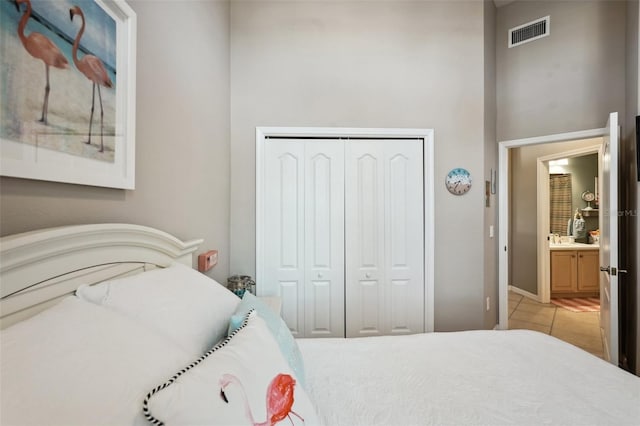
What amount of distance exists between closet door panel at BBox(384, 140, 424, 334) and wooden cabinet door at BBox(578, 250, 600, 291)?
375cm

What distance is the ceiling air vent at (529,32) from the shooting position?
253 centimetres

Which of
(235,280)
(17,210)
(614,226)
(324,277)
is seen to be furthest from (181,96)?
(614,226)

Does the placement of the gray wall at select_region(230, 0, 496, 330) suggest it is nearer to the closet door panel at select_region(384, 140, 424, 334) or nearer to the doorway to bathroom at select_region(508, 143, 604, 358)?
the closet door panel at select_region(384, 140, 424, 334)

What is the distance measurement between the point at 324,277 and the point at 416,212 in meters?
1.04

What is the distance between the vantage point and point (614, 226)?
6.19ft

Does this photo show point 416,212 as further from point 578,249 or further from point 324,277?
point 578,249

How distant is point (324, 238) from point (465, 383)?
155 centimetres

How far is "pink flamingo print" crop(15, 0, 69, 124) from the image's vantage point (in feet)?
1.99

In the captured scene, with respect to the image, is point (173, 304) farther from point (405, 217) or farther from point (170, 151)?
point (405, 217)

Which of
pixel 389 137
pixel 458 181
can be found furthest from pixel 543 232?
pixel 389 137

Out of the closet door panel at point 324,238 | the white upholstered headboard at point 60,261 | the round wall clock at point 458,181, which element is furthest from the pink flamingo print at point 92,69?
the round wall clock at point 458,181

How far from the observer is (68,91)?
0.73 metres

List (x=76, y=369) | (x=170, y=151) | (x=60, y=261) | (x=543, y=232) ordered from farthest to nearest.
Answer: (x=543, y=232), (x=170, y=151), (x=60, y=261), (x=76, y=369)

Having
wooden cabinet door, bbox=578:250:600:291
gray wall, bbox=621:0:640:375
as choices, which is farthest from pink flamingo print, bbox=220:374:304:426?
wooden cabinet door, bbox=578:250:600:291
